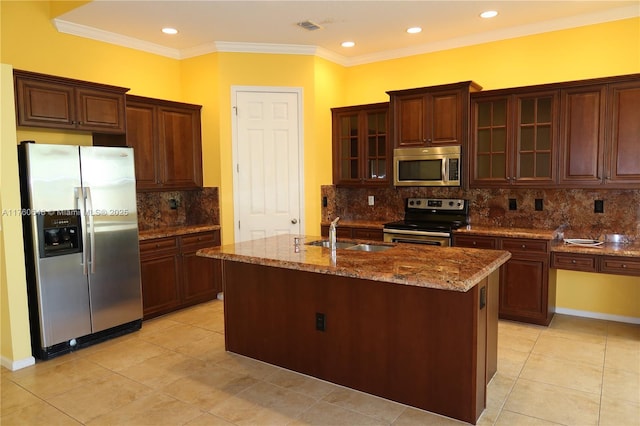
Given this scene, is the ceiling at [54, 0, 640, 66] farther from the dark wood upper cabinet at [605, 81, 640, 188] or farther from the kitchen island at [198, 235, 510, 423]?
the kitchen island at [198, 235, 510, 423]

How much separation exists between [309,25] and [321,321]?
3.02 metres

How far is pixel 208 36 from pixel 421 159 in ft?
8.97

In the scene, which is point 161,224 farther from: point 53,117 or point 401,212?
point 401,212

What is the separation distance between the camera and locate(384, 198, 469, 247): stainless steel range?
472cm

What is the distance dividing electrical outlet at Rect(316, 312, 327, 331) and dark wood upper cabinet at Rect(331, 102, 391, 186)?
8.60 ft

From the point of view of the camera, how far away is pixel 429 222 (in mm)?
5102

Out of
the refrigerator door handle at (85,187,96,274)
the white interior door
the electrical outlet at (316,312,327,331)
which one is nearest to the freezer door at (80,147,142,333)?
the refrigerator door handle at (85,187,96,274)

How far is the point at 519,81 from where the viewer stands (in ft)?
15.7

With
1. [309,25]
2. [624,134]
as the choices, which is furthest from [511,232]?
[309,25]

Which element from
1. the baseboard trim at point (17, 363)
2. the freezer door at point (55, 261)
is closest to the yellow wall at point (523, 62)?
the freezer door at point (55, 261)

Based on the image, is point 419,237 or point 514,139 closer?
point 514,139

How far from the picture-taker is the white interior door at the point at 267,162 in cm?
525

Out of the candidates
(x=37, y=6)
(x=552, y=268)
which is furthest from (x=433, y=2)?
(x=37, y=6)

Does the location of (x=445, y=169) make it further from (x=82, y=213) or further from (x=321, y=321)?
(x=82, y=213)
